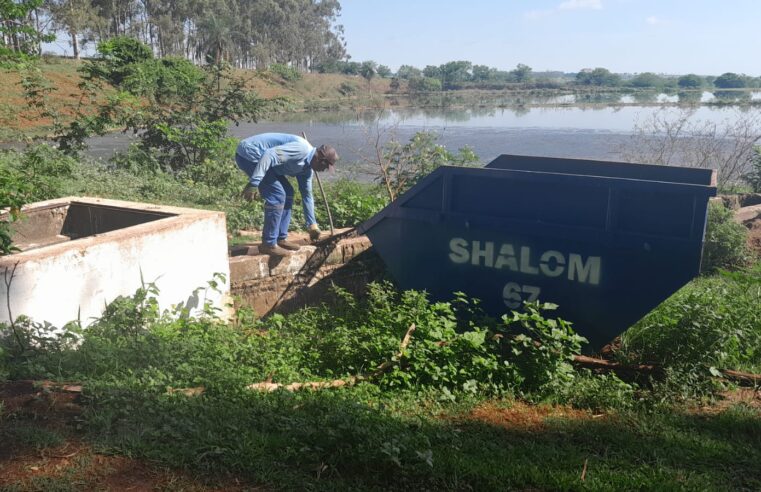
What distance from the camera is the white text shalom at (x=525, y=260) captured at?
5848mm

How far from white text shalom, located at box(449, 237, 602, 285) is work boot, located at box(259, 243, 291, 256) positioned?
1758 millimetres

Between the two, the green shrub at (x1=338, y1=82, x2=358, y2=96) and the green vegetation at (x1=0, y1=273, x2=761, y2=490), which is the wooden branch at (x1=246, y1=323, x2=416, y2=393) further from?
the green shrub at (x1=338, y1=82, x2=358, y2=96)

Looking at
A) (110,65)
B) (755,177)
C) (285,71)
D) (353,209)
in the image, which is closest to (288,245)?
(353,209)

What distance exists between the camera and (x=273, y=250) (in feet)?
23.5

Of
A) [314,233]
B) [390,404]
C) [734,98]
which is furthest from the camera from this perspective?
[734,98]

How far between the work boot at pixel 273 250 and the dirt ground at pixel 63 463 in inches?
133

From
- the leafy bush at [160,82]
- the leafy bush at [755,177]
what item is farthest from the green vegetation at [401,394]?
the leafy bush at [755,177]

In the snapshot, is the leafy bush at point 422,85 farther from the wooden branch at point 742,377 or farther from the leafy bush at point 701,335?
the wooden branch at point 742,377

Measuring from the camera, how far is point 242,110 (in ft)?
45.5

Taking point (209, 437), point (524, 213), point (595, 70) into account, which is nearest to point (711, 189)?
point (524, 213)

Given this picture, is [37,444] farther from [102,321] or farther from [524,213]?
[524,213]

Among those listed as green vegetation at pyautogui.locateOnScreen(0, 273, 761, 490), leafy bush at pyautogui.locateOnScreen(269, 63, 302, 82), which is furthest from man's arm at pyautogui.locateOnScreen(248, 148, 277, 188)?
leafy bush at pyautogui.locateOnScreen(269, 63, 302, 82)

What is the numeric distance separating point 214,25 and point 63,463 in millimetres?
60633

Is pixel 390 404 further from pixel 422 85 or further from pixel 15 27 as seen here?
pixel 422 85
